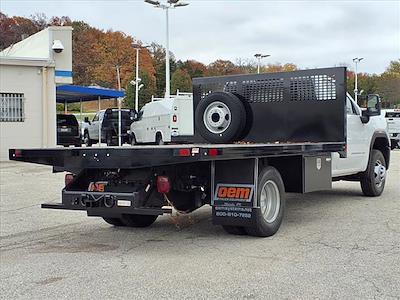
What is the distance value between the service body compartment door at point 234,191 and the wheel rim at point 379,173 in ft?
16.4

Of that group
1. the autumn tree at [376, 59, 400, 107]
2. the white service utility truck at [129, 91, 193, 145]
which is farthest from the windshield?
the autumn tree at [376, 59, 400, 107]

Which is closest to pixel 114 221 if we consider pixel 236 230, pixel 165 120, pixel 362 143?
pixel 236 230


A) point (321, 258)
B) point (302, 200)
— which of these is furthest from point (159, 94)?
point (321, 258)

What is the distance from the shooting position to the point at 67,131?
1032 inches

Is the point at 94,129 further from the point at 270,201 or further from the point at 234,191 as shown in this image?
the point at 234,191

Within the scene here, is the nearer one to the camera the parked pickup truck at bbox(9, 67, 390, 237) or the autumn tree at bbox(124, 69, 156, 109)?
the parked pickup truck at bbox(9, 67, 390, 237)

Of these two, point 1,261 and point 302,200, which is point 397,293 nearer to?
point 1,261

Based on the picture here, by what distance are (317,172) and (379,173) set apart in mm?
3323

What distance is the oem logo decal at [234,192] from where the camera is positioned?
6762 millimetres

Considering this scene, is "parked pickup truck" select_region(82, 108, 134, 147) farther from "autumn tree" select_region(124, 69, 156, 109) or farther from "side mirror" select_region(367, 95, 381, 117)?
"autumn tree" select_region(124, 69, 156, 109)

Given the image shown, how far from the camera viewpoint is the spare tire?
359 inches

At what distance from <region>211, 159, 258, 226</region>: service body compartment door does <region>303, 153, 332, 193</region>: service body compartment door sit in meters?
1.34

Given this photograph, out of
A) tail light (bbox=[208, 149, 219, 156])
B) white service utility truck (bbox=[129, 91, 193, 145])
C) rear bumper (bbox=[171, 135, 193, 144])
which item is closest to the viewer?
tail light (bbox=[208, 149, 219, 156])

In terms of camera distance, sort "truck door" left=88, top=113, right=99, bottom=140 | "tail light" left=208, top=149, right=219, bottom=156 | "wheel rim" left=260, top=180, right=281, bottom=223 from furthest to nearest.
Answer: "truck door" left=88, top=113, right=99, bottom=140 < "wheel rim" left=260, top=180, right=281, bottom=223 < "tail light" left=208, top=149, right=219, bottom=156
